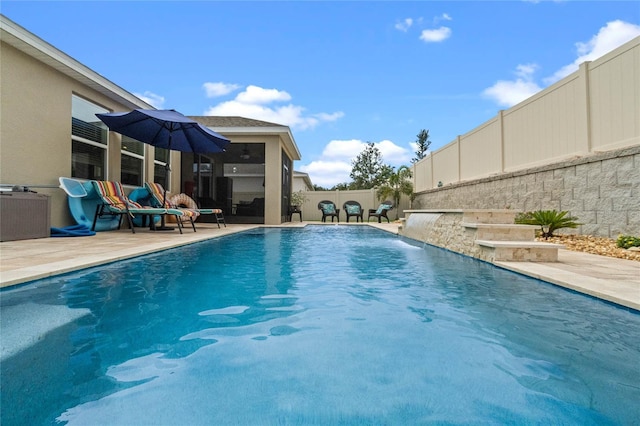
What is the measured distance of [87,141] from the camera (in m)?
7.25

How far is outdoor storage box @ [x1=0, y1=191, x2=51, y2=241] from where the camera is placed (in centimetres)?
493

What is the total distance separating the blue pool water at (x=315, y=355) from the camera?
1188 millimetres

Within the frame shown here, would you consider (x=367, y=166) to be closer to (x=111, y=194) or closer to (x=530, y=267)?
(x=111, y=194)

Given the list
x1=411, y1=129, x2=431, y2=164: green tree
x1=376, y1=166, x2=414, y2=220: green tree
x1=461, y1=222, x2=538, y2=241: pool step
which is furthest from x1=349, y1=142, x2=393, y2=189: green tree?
x1=461, y1=222, x2=538, y2=241: pool step

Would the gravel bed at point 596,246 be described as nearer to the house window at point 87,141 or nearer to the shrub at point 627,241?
the shrub at point 627,241

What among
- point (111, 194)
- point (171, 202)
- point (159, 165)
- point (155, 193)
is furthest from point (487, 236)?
point (159, 165)

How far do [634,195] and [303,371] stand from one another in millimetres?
5029

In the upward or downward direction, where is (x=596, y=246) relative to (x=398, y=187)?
downward

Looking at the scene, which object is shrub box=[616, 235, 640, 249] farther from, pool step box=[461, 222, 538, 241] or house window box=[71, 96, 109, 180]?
house window box=[71, 96, 109, 180]

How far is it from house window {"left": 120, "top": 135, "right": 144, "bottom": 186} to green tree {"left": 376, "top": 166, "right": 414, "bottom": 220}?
10269mm

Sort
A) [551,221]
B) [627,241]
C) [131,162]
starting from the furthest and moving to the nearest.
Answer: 1. [131,162]
2. [551,221]
3. [627,241]

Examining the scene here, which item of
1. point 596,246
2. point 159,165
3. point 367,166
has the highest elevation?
point 367,166

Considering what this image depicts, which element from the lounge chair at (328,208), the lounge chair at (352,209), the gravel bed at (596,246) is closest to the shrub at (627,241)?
the gravel bed at (596,246)

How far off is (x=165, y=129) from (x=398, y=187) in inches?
427
